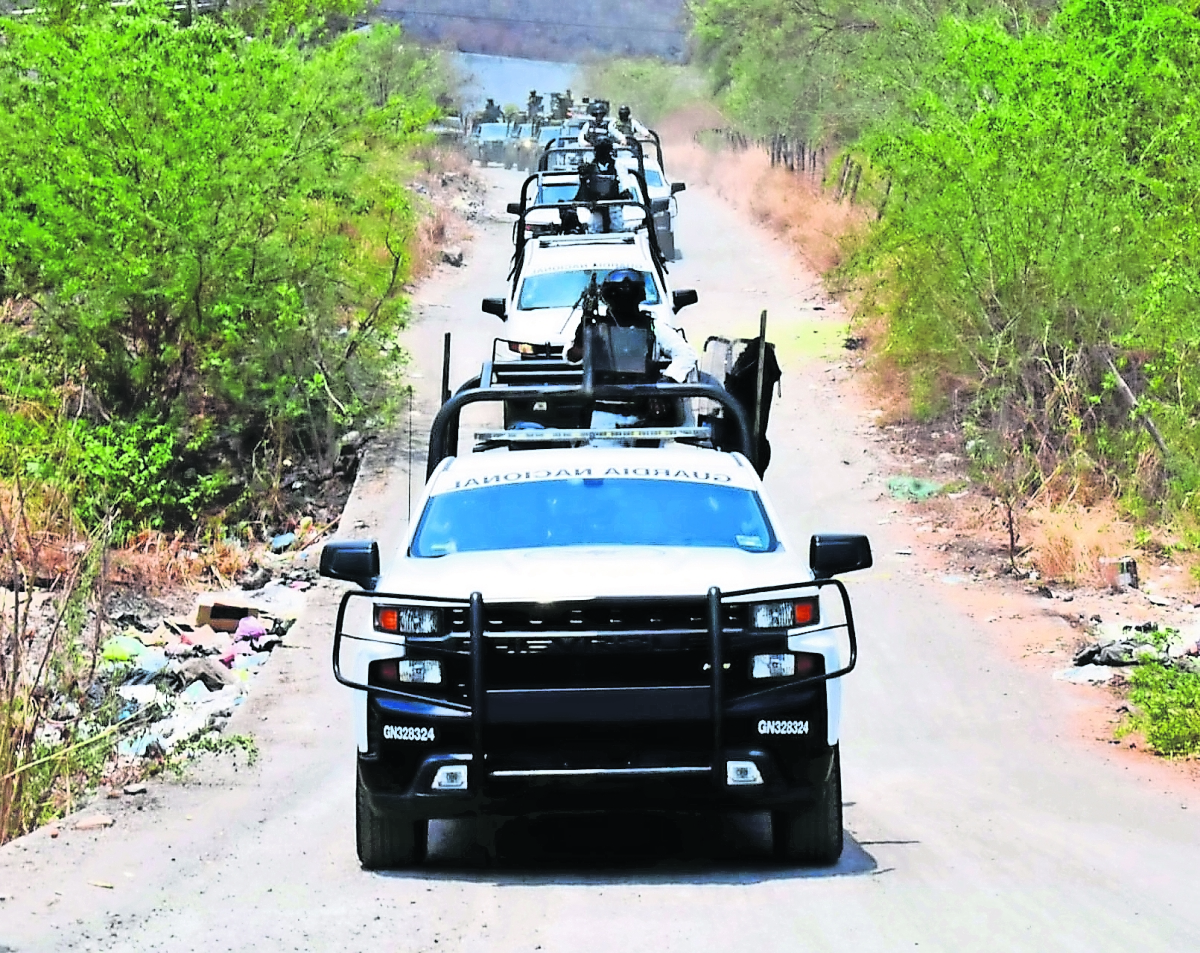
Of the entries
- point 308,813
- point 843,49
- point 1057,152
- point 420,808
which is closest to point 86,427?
point 1057,152

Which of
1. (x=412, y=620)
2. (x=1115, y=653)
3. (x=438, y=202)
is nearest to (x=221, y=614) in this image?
(x=1115, y=653)

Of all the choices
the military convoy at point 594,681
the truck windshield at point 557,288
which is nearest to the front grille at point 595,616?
the military convoy at point 594,681

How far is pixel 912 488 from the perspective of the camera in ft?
68.7

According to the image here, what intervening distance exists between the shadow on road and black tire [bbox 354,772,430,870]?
76 millimetres

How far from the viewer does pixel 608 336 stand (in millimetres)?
12328

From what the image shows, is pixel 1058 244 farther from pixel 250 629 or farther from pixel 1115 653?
pixel 250 629

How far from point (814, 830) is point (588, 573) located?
55.4 inches

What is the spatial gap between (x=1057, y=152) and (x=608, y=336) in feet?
27.5

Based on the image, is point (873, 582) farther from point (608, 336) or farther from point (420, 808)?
point (420, 808)

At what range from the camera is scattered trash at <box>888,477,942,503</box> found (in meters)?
20.6

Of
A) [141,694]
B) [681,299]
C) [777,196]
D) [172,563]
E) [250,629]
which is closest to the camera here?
[141,694]

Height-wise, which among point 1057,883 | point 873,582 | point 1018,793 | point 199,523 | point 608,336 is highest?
point 608,336

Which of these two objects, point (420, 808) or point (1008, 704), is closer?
point (420, 808)

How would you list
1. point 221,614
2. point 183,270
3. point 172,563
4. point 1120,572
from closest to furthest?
point 1120,572
point 221,614
point 172,563
point 183,270
